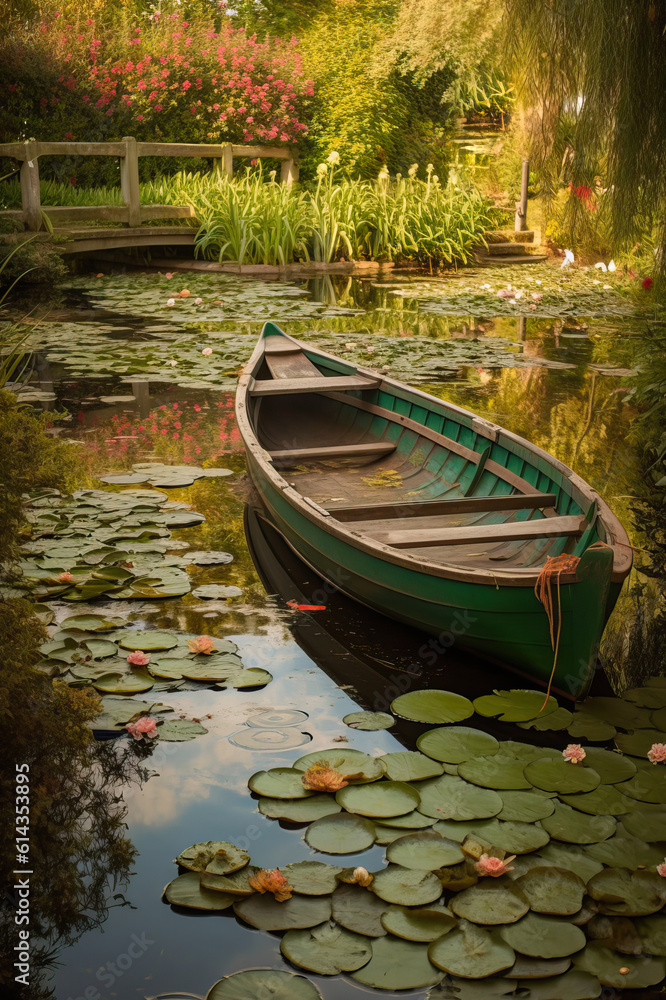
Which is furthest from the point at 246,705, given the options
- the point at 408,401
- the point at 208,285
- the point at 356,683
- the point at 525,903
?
the point at 208,285

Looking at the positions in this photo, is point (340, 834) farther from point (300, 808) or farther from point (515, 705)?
point (515, 705)

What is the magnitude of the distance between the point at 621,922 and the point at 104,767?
1296 mm

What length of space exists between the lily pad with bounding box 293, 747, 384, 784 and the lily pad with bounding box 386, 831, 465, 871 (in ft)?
0.81

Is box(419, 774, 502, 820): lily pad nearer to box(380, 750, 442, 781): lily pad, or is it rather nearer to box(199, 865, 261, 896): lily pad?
box(380, 750, 442, 781): lily pad

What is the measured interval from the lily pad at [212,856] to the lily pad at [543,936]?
1.91 feet

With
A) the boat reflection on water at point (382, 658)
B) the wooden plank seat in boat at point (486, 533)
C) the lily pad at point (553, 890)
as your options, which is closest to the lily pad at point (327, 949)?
the lily pad at point (553, 890)

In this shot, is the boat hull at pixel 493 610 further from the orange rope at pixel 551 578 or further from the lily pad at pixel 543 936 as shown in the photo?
the lily pad at pixel 543 936

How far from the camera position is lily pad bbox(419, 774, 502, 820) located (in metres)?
2.21

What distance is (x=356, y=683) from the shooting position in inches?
116

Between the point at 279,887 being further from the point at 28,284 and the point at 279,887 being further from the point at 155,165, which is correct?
the point at 155,165

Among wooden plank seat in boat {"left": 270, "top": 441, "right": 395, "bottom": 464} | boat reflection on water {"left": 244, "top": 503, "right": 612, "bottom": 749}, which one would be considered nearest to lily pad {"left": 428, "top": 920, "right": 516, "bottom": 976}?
boat reflection on water {"left": 244, "top": 503, "right": 612, "bottom": 749}

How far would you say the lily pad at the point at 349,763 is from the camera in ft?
7.71

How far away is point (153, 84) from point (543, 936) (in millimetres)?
12666

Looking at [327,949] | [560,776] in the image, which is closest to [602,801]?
[560,776]
